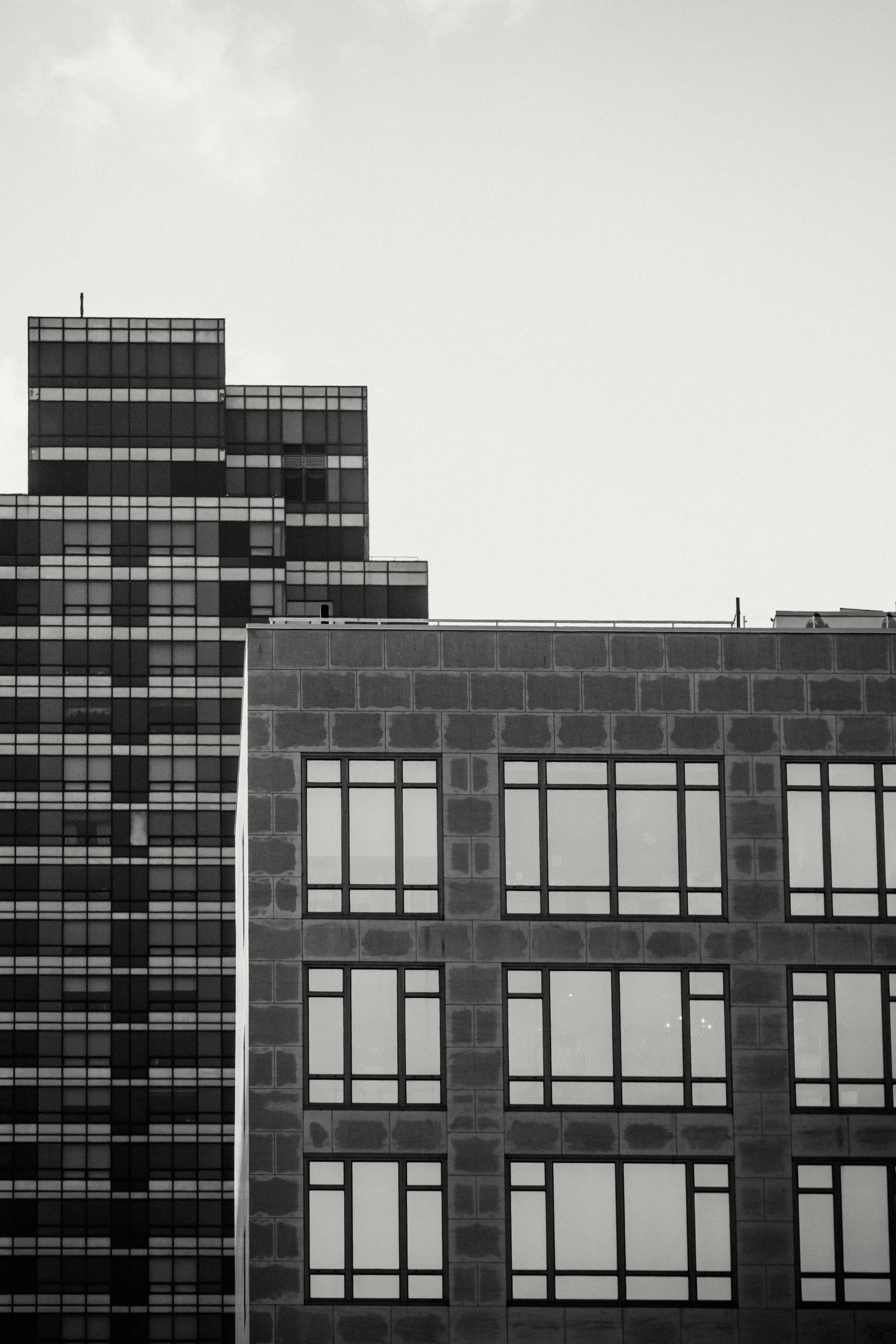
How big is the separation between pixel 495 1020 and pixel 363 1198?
4948mm

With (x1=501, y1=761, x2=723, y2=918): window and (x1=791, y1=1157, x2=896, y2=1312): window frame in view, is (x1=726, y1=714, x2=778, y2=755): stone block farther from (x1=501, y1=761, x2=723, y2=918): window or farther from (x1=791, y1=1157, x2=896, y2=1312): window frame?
(x1=791, y1=1157, x2=896, y2=1312): window frame

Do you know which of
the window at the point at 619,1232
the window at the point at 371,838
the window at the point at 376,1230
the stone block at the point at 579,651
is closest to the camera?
the window at the point at 376,1230

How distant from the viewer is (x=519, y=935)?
4400 centimetres

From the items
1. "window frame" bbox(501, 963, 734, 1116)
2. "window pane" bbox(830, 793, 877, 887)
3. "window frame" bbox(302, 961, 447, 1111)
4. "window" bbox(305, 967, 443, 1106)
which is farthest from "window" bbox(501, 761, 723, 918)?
"window" bbox(305, 967, 443, 1106)

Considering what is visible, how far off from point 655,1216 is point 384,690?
13.5m

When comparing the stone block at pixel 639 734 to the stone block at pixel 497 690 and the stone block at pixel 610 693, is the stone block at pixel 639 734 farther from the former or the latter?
the stone block at pixel 497 690

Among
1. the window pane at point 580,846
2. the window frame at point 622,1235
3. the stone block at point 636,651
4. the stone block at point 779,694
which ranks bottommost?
the window frame at point 622,1235

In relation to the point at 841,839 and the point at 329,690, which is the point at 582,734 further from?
the point at 841,839

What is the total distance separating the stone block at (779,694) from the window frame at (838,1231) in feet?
33.7

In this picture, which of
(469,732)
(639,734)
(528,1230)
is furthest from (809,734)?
(528,1230)

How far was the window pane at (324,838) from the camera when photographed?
44094 millimetres

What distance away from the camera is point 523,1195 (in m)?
43.2

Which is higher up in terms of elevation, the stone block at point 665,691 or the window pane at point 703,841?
the stone block at point 665,691

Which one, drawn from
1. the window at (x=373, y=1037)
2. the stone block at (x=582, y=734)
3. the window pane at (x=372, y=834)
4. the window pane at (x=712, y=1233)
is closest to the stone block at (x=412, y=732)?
the window pane at (x=372, y=834)
